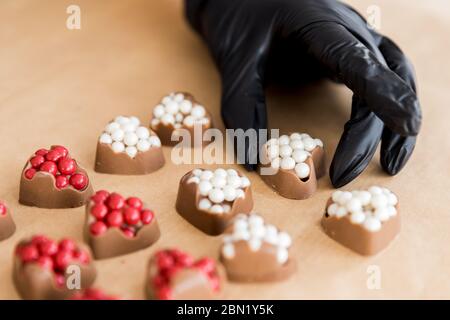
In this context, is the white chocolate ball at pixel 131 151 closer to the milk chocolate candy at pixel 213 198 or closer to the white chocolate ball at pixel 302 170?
the milk chocolate candy at pixel 213 198

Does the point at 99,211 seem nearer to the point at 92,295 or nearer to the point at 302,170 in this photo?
the point at 92,295

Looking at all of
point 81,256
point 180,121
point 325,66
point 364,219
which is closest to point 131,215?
Result: point 81,256

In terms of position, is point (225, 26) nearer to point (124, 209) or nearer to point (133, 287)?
point (124, 209)

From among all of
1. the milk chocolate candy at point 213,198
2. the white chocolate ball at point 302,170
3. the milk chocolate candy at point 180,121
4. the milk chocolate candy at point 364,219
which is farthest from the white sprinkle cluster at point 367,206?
the milk chocolate candy at point 180,121

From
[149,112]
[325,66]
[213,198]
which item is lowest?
[149,112]

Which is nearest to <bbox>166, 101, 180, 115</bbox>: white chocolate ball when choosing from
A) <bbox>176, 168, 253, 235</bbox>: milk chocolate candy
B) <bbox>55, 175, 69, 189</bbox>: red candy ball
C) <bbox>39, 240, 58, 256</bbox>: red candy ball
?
<bbox>176, 168, 253, 235</bbox>: milk chocolate candy

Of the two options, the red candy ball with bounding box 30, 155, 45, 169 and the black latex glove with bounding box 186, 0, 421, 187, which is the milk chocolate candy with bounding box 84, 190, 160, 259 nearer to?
the red candy ball with bounding box 30, 155, 45, 169
